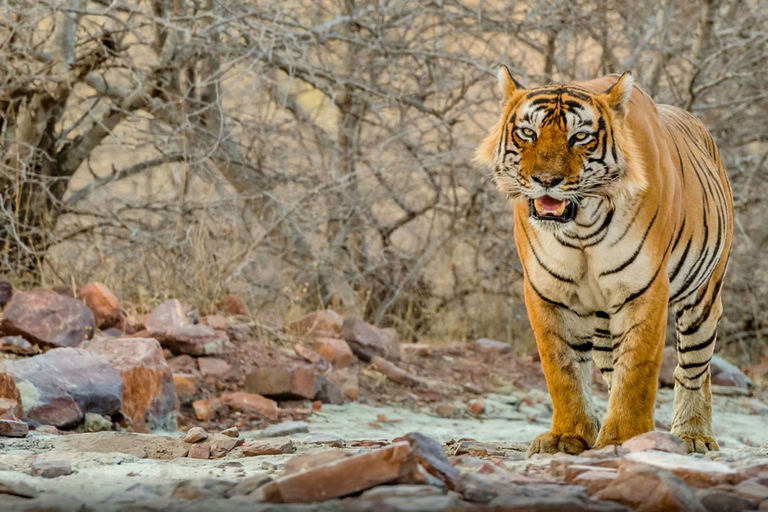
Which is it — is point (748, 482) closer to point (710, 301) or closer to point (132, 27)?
point (710, 301)

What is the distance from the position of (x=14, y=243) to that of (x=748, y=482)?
264 inches

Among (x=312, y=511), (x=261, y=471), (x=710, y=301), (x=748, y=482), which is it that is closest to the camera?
(x=312, y=511)

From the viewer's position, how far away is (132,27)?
316 inches

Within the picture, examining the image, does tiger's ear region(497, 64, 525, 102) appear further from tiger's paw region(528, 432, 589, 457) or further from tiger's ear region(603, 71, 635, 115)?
tiger's paw region(528, 432, 589, 457)

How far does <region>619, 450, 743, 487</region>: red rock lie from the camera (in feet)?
9.63

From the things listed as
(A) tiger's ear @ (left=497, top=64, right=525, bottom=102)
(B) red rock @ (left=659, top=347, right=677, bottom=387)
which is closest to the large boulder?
(A) tiger's ear @ (left=497, top=64, right=525, bottom=102)

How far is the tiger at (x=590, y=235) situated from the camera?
3.94 m

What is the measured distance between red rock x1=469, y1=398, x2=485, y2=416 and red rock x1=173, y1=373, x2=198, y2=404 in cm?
206

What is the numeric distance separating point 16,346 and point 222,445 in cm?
263

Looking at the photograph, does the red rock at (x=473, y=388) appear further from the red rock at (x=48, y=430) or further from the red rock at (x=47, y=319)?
the red rock at (x=48, y=430)

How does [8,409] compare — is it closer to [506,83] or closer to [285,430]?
[285,430]

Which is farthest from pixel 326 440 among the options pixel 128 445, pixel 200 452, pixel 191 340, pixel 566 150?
pixel 191 340

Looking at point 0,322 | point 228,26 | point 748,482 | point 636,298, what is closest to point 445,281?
point 228,26

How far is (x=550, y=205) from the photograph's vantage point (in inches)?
156
